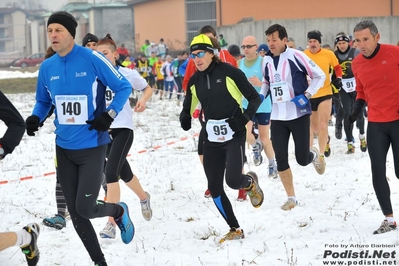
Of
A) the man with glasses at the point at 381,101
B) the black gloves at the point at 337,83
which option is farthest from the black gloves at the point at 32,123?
the black gloves at the point at 337,83

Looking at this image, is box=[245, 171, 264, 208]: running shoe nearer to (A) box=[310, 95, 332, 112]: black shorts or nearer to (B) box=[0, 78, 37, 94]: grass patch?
(A) box=[310, 95, 332, 112]: black shorts

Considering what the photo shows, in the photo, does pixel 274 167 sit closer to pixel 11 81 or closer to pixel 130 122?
pixel 130 122

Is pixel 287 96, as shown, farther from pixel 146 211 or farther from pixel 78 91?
pixel 78 91

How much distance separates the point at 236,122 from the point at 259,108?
3.51 meters

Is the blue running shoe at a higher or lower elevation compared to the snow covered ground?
higher

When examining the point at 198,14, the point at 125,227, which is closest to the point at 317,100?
the point at 125,227

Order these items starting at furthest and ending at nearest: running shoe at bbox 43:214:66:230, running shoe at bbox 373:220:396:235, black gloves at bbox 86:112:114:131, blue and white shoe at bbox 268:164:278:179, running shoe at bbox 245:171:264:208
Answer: blue and white shoe at bbox 268:164:278:179 < running shoe at bbox 43:214:66:230 < running shoe at bbox 245:171:264:208 < running shoe at bbox 373:220:396:235 < black gloves at bbox 86:112:114:131

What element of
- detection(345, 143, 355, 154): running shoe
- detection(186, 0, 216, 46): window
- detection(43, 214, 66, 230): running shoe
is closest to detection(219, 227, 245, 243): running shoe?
→ detection(43, 214, 66, 230): running shoe

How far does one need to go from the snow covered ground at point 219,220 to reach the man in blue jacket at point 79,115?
0.83 metres

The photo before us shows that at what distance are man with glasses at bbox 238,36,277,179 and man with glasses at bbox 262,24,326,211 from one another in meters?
0.89

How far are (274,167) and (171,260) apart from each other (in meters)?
4.13

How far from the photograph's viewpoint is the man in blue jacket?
563cm

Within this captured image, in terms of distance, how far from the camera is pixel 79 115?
5621 millimetres

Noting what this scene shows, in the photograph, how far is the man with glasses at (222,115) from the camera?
6.54 meters
